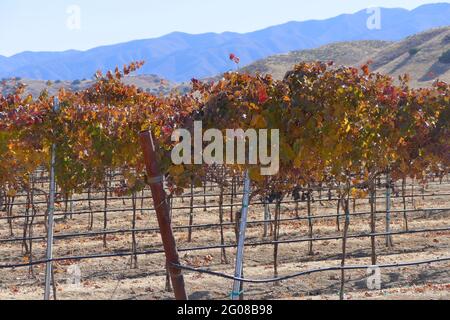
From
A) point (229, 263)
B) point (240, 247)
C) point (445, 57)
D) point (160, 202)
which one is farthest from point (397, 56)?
point (160, 202)

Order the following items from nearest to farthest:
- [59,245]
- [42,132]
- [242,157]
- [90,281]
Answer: [242,157], [42,132], [90,281], [59,245]

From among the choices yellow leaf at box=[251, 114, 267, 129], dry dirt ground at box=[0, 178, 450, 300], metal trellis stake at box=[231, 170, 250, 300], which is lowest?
dry dirt ground at box=[0, 178, 450, 300]

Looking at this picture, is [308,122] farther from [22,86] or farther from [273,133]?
[22,86]

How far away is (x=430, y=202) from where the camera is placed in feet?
70.5

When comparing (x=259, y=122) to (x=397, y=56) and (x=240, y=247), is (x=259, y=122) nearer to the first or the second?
(x=240, y=247)

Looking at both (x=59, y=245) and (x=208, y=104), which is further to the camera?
(x=59, y=245)

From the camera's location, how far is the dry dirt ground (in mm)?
10742

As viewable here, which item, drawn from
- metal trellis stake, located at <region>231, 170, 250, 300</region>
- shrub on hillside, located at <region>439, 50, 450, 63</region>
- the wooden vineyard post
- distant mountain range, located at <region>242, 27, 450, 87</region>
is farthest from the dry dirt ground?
shrub on hillside, located at <region>439, 50, 450, 63</region>

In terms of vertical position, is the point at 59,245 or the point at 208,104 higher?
the point at 208,104

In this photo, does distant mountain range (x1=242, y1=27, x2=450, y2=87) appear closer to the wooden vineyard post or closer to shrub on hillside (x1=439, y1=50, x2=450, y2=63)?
shrub on hillside (x1=439, y1=50, x2=450, y2=63)

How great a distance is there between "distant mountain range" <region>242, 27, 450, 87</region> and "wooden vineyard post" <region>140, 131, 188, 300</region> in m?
53.3

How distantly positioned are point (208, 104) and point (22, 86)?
196 inches

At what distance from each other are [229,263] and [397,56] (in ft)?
279
